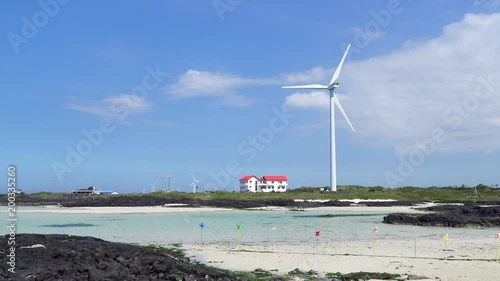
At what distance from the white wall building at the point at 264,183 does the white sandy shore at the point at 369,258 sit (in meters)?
107

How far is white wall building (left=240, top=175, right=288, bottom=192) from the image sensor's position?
5404 inches

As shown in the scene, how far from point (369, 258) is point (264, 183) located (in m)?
116

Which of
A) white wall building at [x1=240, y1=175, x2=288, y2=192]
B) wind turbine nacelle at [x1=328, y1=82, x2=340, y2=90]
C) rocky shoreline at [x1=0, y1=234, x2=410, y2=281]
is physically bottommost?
rocky shoreline at [x1=0, y1=234, x2=410, y2=281]

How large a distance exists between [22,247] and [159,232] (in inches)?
698

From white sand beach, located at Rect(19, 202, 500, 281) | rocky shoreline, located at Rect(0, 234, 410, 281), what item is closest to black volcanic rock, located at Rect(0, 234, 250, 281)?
rocky shoreline, located at Rect(0, 234, 410, 281)

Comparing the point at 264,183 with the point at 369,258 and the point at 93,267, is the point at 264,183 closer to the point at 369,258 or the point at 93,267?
the point at 369,258

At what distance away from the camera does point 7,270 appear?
51.5ft

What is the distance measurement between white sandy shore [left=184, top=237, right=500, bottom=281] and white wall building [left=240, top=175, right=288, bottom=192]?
107223 mm

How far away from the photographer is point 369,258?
23.2m

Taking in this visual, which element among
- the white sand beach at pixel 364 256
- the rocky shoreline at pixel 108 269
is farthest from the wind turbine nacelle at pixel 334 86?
the rocky shoreline at pixel 108 269

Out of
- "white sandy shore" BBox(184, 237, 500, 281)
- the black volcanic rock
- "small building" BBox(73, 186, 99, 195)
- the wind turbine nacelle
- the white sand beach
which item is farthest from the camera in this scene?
"small building" BBox(73, 186, 99, 195)

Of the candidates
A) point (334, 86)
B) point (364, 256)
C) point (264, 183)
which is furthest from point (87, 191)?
point (364, 256)

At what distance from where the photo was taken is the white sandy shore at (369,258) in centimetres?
1983

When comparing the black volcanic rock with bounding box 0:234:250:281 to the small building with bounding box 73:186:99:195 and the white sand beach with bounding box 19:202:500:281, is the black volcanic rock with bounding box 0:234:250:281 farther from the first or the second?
the small building with bounding box 73:186:99:195
